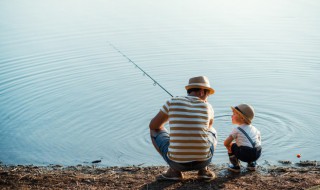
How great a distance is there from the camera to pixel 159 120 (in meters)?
4.80

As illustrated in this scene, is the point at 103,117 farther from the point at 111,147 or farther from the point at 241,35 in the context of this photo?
the point at 241,35

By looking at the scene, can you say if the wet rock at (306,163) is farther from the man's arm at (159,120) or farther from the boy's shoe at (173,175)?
the man's arm at (159,120)

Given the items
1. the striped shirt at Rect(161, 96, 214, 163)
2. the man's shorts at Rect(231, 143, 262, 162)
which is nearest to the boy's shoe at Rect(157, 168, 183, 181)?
the striped shirt at Rect(161, 96, 214, 163)

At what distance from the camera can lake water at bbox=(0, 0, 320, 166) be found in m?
7.13

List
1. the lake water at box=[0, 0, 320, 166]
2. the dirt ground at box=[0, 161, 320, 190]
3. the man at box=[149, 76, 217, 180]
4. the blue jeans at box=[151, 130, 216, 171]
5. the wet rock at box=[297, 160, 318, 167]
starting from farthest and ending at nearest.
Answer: the lake water at box=[0, 0, 320, 166] → the wet rock at box=[297, 160, 318, 167] → the dirt ground at box=[0, 161, 320, 190] → the blue jeans at box=[151, 130, 216, 171] → the man at box=[149, 76, 217, 180]

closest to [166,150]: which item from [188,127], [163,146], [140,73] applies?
[163,146]

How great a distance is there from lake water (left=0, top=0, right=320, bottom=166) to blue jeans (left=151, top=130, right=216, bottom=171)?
1461 mm

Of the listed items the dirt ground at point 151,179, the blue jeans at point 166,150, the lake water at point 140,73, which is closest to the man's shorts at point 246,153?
the dirt ground at point 151,179

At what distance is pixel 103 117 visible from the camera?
816 cm

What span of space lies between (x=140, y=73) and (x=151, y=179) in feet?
19.0

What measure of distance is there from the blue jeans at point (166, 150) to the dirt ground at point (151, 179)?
8.7 inches

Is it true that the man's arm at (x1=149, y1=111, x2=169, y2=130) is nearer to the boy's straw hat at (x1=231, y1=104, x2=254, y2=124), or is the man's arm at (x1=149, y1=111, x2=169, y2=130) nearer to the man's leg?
the man's leg

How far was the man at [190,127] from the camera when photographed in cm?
451

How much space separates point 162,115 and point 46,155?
2.91 meters
